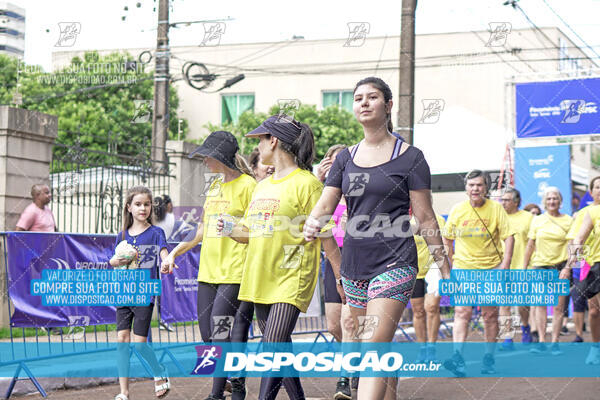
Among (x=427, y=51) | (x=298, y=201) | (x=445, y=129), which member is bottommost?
(x=298, y=201)

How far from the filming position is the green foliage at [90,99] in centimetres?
3734

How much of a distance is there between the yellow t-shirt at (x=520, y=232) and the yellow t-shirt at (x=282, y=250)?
699 centimetres

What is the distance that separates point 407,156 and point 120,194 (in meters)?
10.6

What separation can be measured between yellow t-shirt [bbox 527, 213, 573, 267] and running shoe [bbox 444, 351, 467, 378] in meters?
3.21

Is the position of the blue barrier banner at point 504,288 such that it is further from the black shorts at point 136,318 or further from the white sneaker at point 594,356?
the black shorts at point 136,318

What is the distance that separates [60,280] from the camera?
8195mm

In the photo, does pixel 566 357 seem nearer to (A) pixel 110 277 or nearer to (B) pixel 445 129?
(A) pixel 110 277

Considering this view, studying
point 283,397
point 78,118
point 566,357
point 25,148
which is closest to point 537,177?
point 566,357

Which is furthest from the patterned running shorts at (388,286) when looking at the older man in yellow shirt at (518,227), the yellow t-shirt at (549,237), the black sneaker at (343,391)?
the older man in yellow shirt at (518,227)

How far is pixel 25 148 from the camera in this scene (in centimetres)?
1260

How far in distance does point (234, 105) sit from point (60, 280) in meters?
38.0

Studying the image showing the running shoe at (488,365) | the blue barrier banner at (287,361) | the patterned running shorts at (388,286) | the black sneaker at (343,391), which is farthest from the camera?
the running shoe at (488,365)

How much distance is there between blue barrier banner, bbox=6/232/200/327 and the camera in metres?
7.87

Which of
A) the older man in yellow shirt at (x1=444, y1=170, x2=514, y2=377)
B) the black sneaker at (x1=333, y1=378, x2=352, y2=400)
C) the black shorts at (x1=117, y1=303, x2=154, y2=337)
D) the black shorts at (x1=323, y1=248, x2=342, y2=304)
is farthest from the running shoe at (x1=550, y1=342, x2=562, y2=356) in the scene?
the black shorts at (x1=117, y1=303, x2=154, y2=337)
